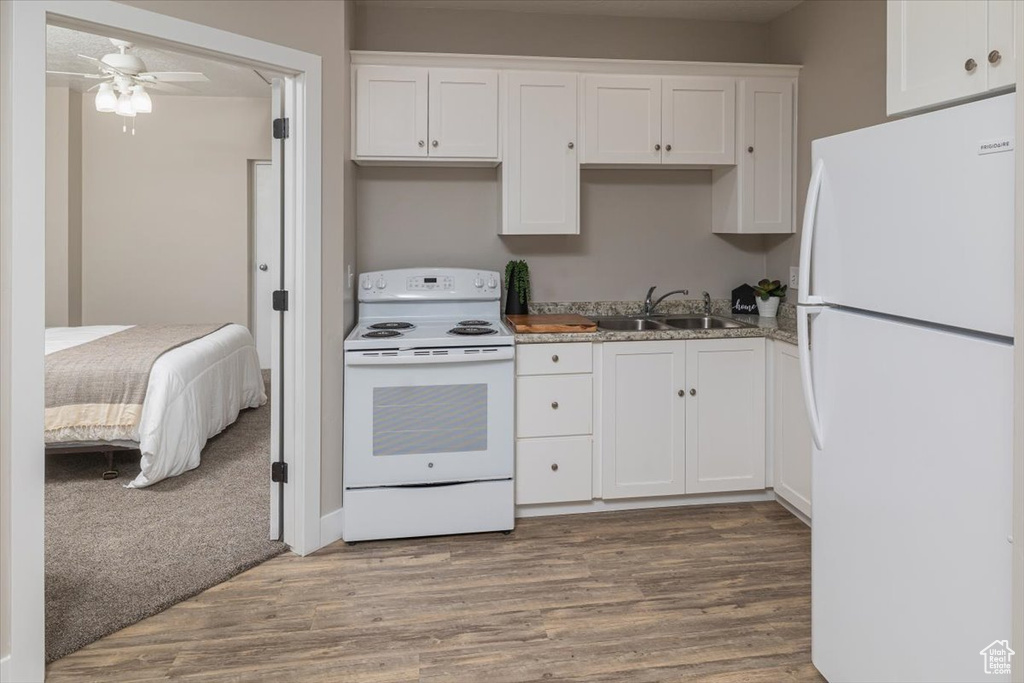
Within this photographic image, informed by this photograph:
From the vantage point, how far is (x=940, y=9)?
6.07ft

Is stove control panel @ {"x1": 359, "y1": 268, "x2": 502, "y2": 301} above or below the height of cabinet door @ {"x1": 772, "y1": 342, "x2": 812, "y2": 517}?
above

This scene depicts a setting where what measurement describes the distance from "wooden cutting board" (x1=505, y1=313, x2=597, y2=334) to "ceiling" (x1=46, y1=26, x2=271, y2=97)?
8.27ft

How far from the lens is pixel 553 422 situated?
3.32 m

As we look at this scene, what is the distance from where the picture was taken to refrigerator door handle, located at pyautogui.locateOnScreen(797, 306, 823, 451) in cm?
192

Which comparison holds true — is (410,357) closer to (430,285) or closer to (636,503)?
(430,285)

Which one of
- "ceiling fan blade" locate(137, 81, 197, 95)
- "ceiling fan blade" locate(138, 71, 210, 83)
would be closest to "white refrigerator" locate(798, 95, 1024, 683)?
"ceiling fan blade" locate(138, 71, 210, 83)

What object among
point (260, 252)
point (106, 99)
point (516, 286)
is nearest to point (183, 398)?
point (516, 286)

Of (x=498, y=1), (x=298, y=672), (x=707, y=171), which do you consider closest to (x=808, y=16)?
(x=707, y=171)

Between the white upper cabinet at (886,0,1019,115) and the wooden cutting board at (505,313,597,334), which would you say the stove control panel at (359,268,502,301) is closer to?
the wooden cutting board at (505,313,597,334)

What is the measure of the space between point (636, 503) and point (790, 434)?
798mm

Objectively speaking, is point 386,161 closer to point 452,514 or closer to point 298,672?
point 452,514

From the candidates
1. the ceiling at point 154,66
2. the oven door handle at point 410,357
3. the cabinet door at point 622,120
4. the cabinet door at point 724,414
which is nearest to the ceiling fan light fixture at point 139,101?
the ceiling at point 154,66

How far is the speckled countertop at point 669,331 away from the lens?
329cm

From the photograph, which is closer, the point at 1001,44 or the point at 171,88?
the point at 1001,44
